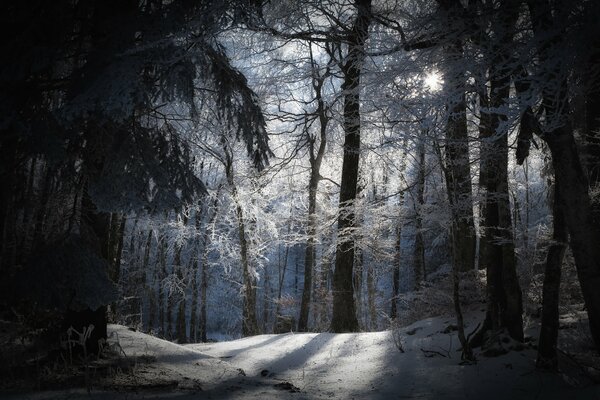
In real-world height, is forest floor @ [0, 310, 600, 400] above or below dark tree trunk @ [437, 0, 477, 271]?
below

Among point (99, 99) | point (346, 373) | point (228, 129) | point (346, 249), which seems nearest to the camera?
point (99, 99)

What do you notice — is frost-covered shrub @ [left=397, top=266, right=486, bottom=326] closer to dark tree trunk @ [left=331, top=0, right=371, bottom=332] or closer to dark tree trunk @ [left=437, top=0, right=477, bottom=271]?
dark tree trunk @ [left=437, top=0, right=477, bottom=271]

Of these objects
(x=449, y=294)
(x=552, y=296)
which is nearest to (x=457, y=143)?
(x=552, y=296)

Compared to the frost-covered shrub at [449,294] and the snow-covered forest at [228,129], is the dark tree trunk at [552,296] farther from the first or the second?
the frost-covered shrub at [449,294]

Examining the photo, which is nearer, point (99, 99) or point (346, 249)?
point (99, 99)

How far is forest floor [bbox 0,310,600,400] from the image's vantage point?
4125mm

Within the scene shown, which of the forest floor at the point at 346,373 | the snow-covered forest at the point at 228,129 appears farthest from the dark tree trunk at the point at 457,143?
the forest floor at the point at 346,373

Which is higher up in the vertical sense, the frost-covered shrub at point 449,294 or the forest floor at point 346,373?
the frost-covered shrub at point 449,294

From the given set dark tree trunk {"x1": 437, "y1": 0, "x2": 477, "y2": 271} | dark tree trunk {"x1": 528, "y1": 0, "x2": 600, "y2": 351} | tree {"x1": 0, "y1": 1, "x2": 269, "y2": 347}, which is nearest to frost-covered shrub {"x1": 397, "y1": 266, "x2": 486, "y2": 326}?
dark tree trunk {"x1": 437, "y1": 0, "x2": 477, "y2": 271}

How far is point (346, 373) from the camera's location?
584 cm

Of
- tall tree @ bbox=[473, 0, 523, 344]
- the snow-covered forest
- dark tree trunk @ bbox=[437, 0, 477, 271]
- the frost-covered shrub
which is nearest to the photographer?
the snow-covered forest

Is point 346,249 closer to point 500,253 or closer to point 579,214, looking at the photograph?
point 500,253

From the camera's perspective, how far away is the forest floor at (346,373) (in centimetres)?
412

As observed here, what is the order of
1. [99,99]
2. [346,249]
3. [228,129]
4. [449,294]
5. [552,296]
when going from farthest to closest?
[346,249], [449,294], [228,129], [552,296], [99,99]
